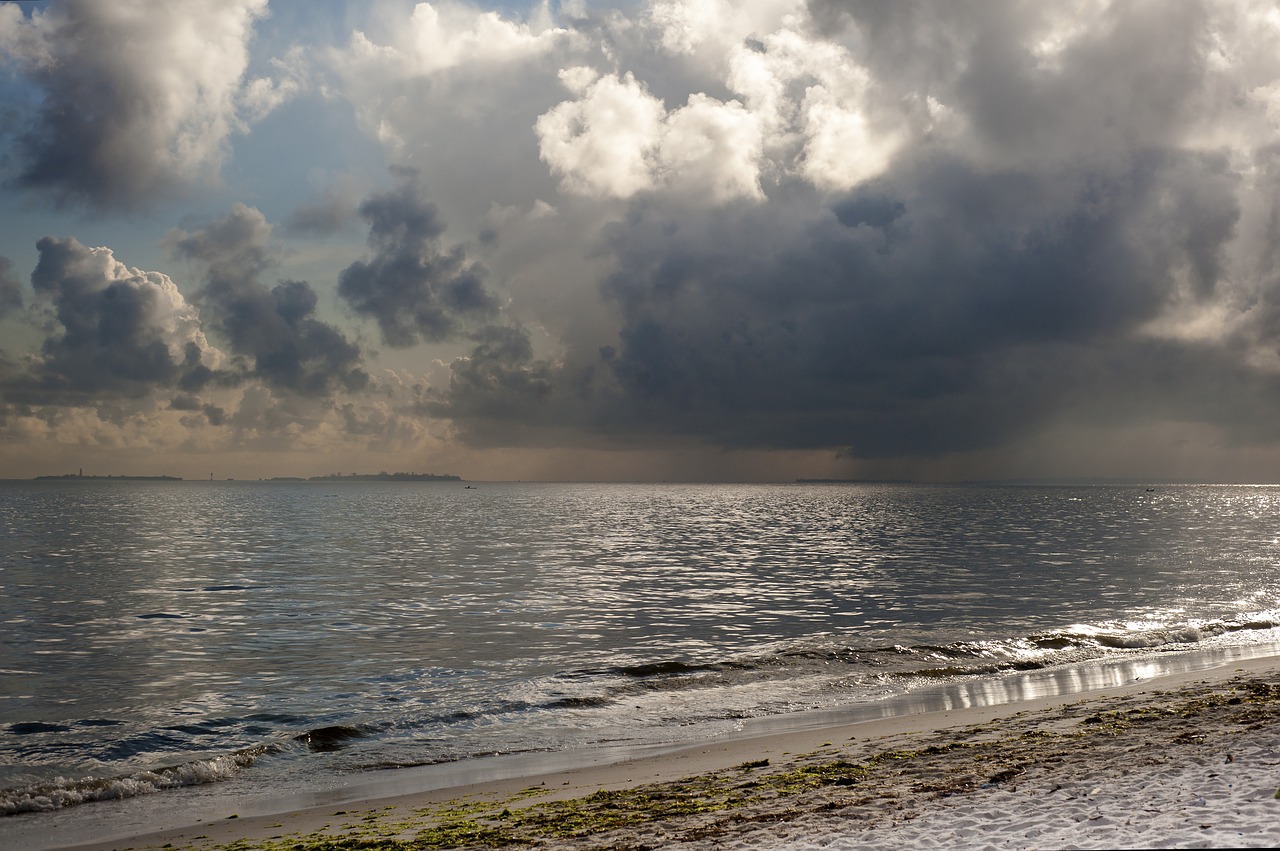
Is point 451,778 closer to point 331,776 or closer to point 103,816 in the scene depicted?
point 331,776

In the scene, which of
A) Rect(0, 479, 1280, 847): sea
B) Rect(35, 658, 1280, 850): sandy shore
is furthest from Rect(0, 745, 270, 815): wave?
Rect(35, 658, 1280, 850): sandy shore

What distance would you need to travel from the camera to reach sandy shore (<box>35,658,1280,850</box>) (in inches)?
424

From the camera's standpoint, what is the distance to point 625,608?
142ft

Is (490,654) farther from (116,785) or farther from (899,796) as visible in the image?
(899,796)

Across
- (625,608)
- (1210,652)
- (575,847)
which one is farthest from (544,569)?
(575,847)

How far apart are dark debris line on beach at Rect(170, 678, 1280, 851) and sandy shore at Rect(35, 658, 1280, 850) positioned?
1.5 inches

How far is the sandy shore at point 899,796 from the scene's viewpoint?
10.8m

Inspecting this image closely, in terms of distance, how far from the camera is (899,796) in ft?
42.9

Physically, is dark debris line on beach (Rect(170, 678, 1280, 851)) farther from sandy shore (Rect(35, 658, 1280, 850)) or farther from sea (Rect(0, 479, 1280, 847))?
sea (Rect(0, 479, 1280, 847))

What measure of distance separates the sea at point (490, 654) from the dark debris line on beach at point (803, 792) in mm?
3707

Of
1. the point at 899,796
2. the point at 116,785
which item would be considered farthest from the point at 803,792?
the point at 116,785

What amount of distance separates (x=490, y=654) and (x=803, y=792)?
65.6 ft

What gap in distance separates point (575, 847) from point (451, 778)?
703 centimetres

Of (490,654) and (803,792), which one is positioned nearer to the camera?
(803,792)
